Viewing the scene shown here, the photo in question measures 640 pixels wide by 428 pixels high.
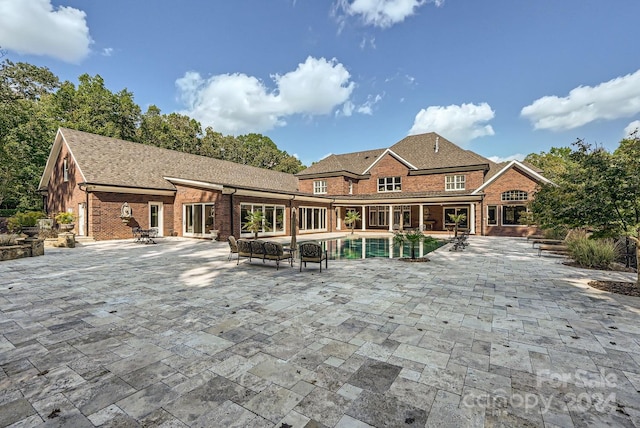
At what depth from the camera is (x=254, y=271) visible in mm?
8930

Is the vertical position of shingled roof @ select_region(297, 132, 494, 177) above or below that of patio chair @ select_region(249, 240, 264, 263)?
above

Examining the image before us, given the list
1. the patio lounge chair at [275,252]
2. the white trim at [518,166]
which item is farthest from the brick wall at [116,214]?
the white trim at [518,166]

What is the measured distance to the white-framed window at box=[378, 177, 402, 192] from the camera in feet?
94.4

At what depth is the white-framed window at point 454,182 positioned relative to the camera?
25.8m

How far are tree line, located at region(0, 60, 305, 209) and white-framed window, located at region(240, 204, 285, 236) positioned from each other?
18.5 m

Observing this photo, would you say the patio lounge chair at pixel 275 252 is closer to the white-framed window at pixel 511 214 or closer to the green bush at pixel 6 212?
the white-framed window at pixel 511 214

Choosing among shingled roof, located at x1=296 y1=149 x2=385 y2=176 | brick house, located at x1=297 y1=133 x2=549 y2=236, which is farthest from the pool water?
shingled roof, located at x1=296 y1=149 x2=385 y2=176

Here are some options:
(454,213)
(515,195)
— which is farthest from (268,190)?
(515,195)

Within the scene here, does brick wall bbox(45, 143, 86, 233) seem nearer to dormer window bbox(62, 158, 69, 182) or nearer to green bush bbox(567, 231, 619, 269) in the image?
dormer window bbox(62, 158, 69, 182)

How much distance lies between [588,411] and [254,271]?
7.80 m

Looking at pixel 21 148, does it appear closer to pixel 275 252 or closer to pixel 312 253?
pixel 275 252

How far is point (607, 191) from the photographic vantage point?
6.61 m

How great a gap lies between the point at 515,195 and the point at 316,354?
2482 centimetres

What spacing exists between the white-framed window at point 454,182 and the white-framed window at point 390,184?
4.34 meters
